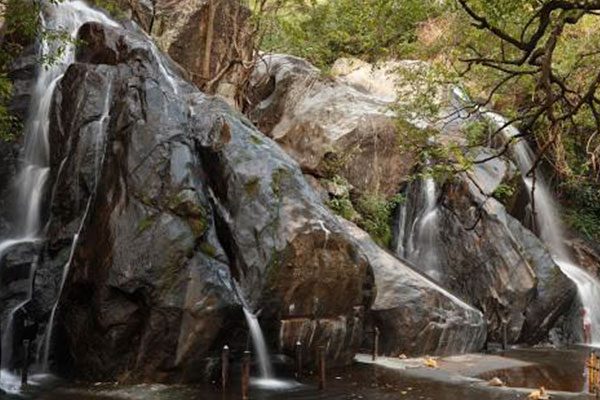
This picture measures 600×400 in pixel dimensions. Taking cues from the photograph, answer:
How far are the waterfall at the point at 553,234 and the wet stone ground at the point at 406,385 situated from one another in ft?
18.2

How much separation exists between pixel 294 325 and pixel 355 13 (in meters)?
6.80

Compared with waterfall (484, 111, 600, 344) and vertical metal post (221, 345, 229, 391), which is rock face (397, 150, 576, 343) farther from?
vertical metal post (221, 345, 229, 391)

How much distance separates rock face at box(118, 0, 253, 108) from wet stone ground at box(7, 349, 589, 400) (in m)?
13.2

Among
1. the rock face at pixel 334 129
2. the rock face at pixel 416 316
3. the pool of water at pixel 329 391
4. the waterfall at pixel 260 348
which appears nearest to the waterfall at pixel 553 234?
the rock face at pixel 334 129

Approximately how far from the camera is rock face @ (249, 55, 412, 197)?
21141 mm

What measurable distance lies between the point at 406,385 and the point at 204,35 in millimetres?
16335

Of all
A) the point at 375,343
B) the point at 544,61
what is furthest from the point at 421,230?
the point at 544,61

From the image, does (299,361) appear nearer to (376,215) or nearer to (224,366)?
(224,366)

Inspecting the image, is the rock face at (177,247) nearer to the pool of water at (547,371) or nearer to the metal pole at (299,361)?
the metal pole at (299,361)

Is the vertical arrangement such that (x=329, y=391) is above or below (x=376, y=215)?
below

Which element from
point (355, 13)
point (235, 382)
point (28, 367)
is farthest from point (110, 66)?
point (235, 382)

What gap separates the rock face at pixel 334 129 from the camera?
832 inches

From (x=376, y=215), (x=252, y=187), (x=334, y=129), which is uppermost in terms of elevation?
(x=334, y=129)

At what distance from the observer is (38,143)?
16016mm
